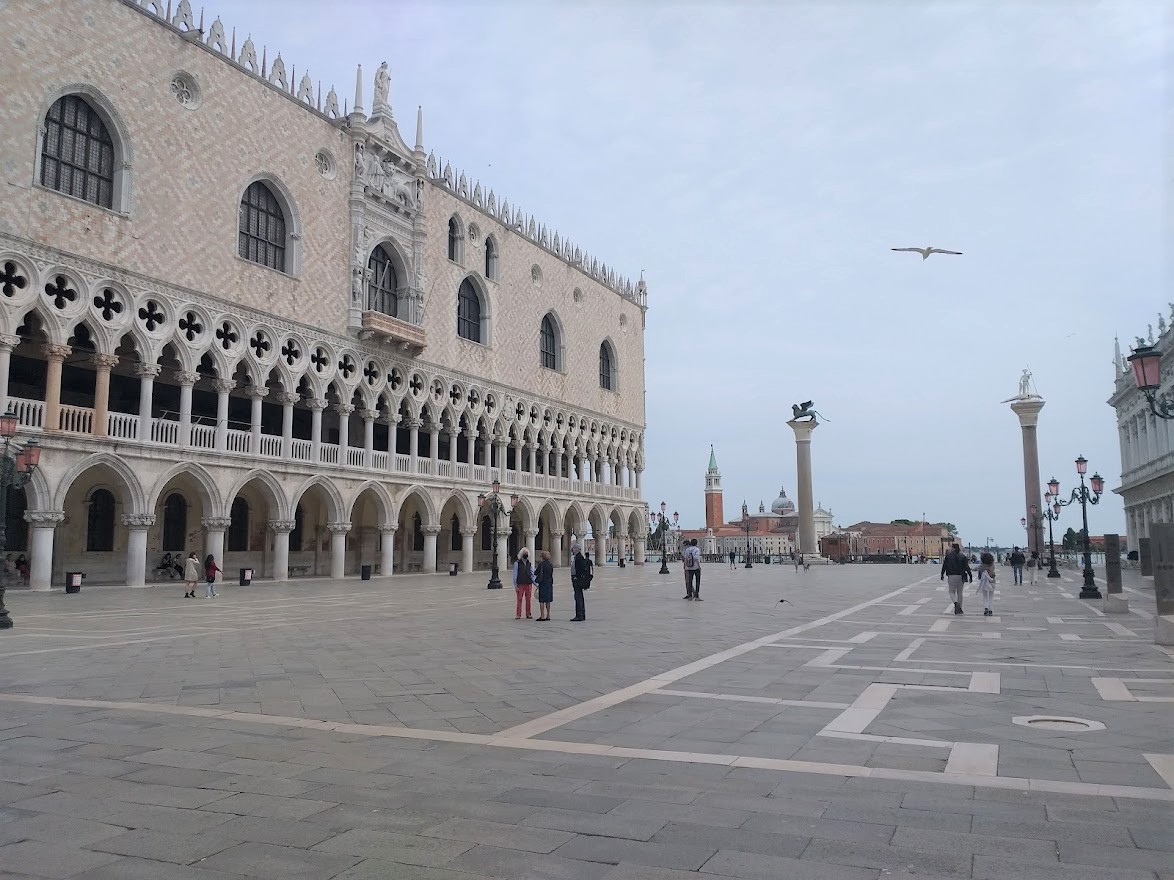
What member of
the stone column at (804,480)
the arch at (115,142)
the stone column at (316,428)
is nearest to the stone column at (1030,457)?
the stone column at (804,480)

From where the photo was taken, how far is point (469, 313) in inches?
1694

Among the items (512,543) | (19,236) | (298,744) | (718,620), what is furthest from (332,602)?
(512,543)

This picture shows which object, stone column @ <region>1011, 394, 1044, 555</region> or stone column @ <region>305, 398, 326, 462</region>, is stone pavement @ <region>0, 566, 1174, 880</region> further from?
stone column @ <region>1011, 394, 1044, 555</region>

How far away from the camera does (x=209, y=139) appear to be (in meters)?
28.6

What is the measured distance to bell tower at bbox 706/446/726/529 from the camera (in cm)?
13825

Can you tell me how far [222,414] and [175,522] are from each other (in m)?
5.12

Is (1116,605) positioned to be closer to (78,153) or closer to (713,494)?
(78,153)

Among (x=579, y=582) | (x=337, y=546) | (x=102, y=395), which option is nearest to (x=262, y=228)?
(x=102, y=395)

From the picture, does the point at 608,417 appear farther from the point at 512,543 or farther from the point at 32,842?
the point at 32,842

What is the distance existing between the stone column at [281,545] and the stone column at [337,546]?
7.53 feet

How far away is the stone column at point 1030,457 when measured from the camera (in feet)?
182

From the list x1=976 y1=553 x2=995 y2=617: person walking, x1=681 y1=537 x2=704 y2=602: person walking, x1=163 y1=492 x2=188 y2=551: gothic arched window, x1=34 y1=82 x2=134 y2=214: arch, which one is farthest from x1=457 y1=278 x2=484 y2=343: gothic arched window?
x1=976 y1=553 x2=995 y2=617: person walking

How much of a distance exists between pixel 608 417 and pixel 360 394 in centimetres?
2249

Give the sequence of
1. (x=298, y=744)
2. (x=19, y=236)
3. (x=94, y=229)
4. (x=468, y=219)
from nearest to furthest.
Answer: (x=298, y=744), (x=19, y=236), (x=94, y=229), (x=468, y=219)
